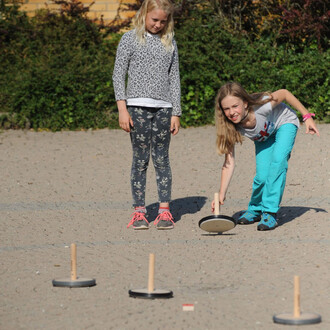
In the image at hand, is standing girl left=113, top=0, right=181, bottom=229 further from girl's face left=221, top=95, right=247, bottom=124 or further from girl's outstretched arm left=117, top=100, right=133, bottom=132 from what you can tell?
girl's face left=221, top=95, right=247, bottom=124

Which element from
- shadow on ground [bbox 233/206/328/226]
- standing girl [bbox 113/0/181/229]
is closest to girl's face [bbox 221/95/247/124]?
standing girl [bbox 113/0/181/229]

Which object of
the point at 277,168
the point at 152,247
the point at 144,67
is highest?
the point at 144,67

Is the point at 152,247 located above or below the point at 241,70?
below

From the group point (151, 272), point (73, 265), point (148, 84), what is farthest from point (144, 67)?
point (151, 272)

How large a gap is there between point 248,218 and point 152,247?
3.89 ft

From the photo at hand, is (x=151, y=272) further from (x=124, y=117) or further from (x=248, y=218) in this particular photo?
(x=248, y=218)

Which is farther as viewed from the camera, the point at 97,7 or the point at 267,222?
the point at 97,7

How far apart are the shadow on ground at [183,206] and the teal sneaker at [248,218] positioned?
575mm

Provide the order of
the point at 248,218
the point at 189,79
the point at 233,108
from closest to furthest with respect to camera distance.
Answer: the point at 233,108
the point at 248,218
the point at 189,79

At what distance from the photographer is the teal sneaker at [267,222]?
6.34m

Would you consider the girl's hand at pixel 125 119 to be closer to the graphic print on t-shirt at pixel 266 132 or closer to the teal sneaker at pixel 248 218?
the graphic print on t-shirt at pixel 266 132

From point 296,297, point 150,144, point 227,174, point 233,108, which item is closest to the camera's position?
point 296,297

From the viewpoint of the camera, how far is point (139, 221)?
6.49 m

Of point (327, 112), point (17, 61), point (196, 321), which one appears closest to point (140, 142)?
point (196, 321)
